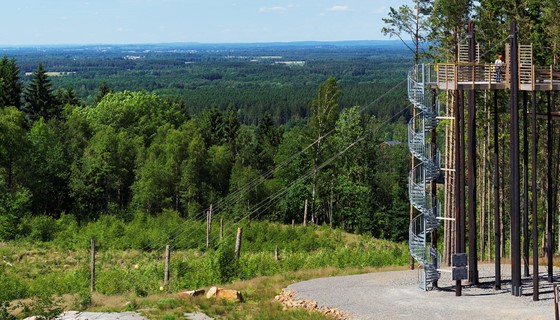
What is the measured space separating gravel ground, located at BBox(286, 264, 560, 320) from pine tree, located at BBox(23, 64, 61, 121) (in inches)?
2194

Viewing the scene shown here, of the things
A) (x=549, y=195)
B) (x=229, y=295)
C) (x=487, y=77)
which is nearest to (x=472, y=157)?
(x=487, y=77)

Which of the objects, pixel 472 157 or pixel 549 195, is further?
pixel 549 195

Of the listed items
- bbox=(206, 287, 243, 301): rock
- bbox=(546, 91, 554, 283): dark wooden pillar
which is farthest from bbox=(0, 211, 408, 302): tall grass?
bbox=(546, 91, 554, 283): dark wooden pillar

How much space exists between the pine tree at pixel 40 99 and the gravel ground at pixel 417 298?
183ft

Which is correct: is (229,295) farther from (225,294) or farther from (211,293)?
(211,293)

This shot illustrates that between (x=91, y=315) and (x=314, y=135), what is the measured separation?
3940cm

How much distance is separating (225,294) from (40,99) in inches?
2295

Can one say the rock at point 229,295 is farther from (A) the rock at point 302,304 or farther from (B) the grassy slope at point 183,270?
(A) the rock at point 302,304

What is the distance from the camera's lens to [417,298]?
102 feet

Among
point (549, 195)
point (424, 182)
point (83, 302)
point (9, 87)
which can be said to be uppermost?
point (9, 87)

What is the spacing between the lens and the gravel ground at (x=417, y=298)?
93.1 feet

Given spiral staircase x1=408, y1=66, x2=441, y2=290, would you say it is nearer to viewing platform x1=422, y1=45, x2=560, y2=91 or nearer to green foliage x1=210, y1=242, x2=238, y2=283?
viewing platform x1=422, y1=45, x2=560, y2=91

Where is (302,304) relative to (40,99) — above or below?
below

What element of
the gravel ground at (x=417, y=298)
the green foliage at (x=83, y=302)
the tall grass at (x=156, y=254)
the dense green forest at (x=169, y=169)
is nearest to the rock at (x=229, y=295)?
the gravel ground at (x=417, y=298)
